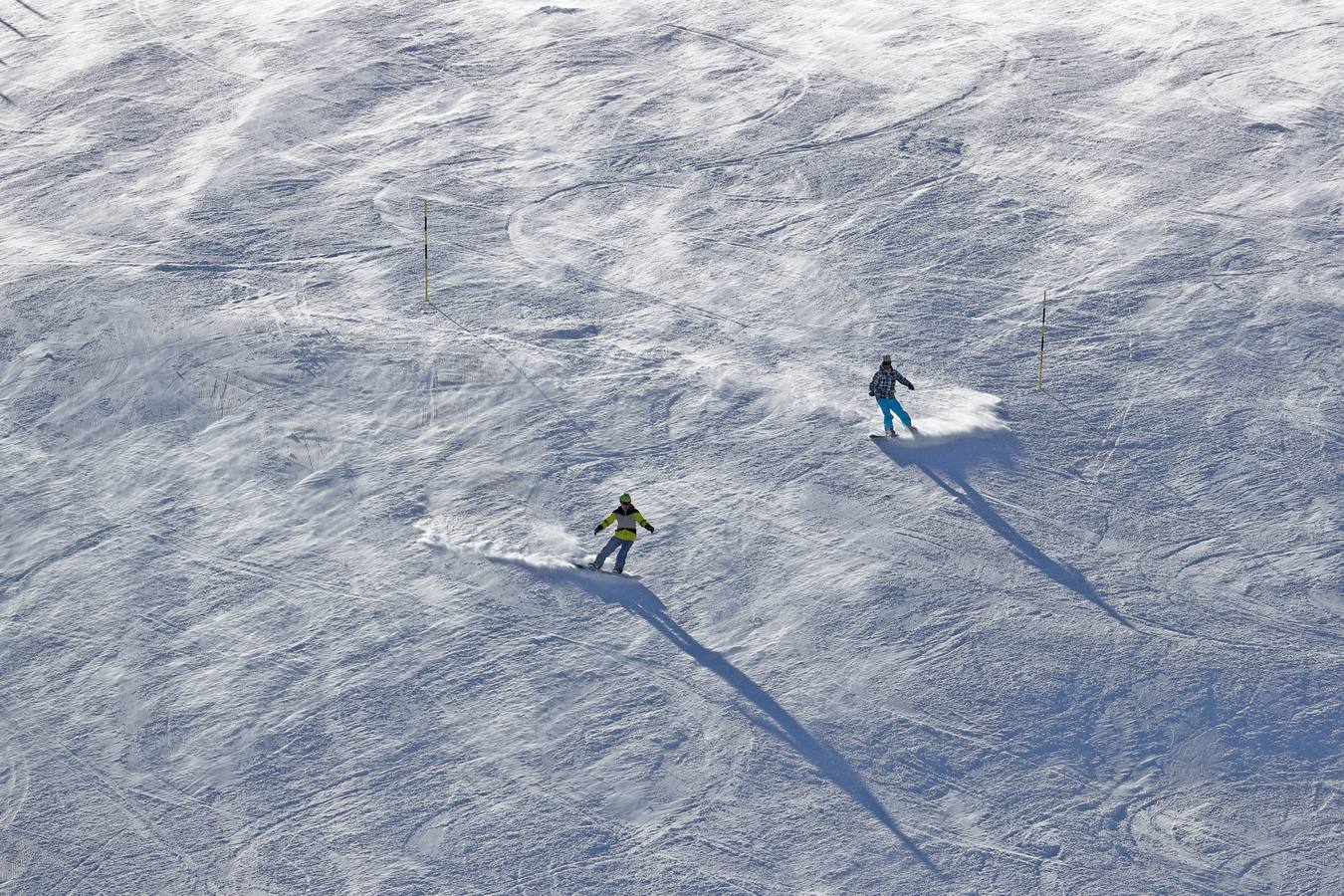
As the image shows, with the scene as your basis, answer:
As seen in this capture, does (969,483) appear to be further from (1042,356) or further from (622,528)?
(622,528)

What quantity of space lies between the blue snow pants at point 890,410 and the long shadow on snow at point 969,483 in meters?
0.25

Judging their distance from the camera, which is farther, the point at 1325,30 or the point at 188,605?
the point at 1325,30

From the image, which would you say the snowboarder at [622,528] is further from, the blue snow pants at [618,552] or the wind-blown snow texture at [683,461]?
the wind-blown snow texture at [683,461]

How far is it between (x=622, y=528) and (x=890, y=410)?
365 cm

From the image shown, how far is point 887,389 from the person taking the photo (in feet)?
50.1

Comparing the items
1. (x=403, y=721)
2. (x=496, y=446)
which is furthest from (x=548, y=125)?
(x=403, y=721)

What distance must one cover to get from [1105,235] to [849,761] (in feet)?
32.6

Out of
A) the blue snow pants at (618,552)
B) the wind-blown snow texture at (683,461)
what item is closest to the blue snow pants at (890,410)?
the wind-blown snow texture at (683,461)

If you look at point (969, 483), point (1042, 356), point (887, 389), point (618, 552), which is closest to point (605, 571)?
point (618, 552)

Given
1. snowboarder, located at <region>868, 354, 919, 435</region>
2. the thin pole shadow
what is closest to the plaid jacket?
snowboarder, located at <region>868, 354, 919, 435</region>

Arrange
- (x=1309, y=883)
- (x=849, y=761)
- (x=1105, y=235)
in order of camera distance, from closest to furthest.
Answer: (x=1309, y=883) → (x=849, y=761) → (x=1105, y=235)

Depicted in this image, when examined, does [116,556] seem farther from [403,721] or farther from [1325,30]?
[1325,30]

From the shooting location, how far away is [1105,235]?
19109mm

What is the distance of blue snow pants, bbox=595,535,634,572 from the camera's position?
14.0 m
